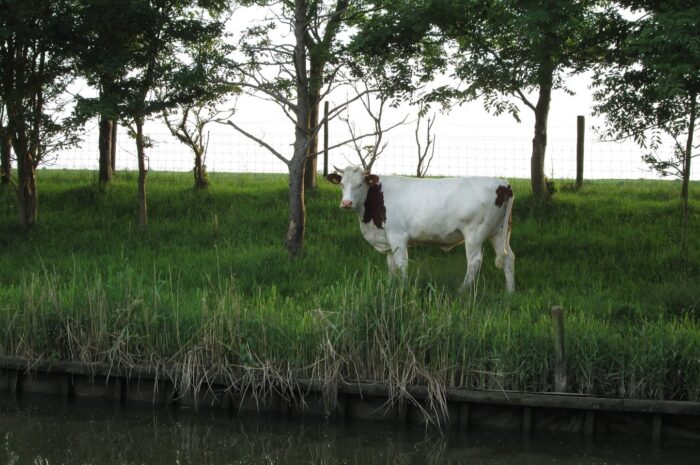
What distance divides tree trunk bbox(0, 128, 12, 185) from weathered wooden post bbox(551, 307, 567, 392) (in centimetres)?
1230

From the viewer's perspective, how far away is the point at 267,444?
1050cm

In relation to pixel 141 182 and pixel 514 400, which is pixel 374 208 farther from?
pixel 141 182

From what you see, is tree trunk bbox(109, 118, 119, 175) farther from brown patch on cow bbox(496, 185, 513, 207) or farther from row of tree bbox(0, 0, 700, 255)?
brown patch on cow bbox(496, 185, 513, 207)

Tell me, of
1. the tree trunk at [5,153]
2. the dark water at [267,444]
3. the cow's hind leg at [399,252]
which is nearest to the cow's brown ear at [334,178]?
the cow's hind leg at [399,252]

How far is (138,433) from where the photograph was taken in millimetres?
10836

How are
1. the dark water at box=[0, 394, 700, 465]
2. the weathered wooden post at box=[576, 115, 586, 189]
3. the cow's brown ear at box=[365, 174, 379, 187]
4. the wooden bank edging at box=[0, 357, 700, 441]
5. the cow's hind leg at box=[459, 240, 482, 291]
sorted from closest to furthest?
the dark water at box=[0, 394, 700, 465]
the wooden bank edging at box=[0, 357, 700, 441]
the cow's hind leg at box=[459, 240, 482, 291]
the cow's brown ear at box=[365, 174, 379, 187]
the weathered wooden post at box=[576, 115, 586, 189]

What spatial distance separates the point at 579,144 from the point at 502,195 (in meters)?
9.35

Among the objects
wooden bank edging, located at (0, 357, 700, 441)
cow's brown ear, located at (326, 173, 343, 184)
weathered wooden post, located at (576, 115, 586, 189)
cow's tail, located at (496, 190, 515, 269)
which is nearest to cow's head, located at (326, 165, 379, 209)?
cow's brown ear, located at (326, 173, 343, 184)

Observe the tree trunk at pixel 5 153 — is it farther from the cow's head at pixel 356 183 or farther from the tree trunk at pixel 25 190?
the cow's head at pixel 356 183

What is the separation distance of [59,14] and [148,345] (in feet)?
32.3

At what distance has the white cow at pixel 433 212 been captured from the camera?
15.2 metres

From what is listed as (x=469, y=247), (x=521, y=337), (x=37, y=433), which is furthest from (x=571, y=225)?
(x=37, y=433)

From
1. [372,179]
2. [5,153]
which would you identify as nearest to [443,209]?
[372,179]

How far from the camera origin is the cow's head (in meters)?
15.3
